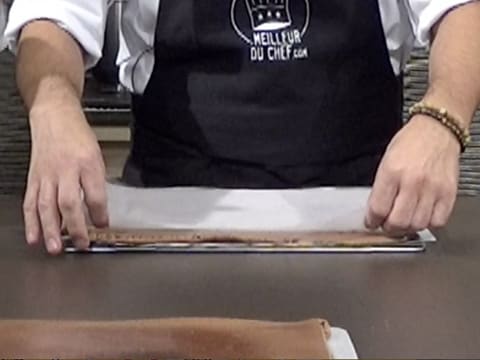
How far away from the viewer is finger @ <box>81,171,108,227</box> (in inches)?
34.6

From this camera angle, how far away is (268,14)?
1158 millimetres

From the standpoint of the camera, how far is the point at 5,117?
1.48 metres

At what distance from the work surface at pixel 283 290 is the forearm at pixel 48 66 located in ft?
0.50

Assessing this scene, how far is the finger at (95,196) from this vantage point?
2.89ft

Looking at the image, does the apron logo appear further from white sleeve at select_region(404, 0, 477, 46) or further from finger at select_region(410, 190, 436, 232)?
finger at select_region(410, 190, 436, 232)

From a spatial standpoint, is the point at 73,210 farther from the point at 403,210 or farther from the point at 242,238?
the point at 403,210

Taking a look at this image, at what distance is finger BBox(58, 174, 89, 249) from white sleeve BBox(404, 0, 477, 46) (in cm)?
42

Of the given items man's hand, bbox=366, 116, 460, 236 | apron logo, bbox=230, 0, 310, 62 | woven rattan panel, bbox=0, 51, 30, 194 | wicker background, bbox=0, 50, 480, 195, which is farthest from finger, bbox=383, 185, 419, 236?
woven rattan panel, bbox=0, 51, 30, 194

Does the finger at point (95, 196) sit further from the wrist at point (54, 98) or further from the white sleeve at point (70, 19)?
the white sleeve at point (70, 19)

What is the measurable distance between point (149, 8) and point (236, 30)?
0.36 ft

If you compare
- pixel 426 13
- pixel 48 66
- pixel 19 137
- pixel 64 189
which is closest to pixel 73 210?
pixel 64 189

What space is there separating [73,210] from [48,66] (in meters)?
0.23

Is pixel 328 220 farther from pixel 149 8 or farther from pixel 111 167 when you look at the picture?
pixel 111 167

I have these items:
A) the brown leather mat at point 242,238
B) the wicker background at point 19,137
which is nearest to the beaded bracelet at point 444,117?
the brown leather mat at point 242,238
